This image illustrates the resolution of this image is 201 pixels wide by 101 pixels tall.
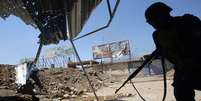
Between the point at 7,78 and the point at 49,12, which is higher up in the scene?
the point at 49,12

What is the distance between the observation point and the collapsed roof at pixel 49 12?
27.2 ft

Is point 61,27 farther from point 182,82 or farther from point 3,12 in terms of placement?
point 182,82

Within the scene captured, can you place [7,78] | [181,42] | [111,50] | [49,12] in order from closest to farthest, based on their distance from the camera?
[181,42]
[49,12]
[7,78]
[111,50]

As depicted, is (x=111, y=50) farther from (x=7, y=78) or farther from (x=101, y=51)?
(x=7, y=78)

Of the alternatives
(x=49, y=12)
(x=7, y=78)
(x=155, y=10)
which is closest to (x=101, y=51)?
(x=7, y=78)

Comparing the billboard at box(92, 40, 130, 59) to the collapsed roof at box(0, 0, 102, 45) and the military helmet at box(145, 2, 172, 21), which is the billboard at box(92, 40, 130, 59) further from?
the military helmet at box(145, 2, 172, 21)

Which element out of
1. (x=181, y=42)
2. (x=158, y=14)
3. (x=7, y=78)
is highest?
(x=7, y=78)

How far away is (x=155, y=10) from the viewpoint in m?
3.23

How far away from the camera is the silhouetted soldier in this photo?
315 cm

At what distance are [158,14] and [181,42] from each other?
0.29 meters

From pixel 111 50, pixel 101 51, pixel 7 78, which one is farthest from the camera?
pixel 101 51

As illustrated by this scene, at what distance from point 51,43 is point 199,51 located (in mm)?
8400

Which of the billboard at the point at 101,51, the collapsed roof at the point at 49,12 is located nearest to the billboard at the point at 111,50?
the billboard at the point at 101,51

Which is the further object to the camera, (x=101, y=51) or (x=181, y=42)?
(x=101, y=51)
